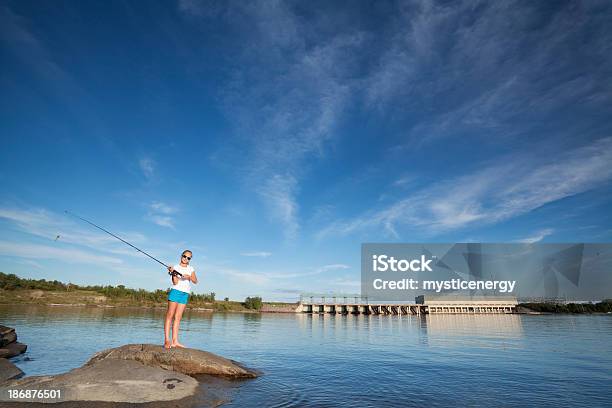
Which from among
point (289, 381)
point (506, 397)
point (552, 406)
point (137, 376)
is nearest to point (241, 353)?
point (289, 381)

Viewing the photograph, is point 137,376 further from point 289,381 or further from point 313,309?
point 313,309

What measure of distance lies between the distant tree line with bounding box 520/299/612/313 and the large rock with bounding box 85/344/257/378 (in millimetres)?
233191

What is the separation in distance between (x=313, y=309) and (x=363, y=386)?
174967 mm

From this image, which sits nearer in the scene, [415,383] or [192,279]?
[192,279]

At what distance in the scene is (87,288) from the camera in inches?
5394

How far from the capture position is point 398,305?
6875 inches

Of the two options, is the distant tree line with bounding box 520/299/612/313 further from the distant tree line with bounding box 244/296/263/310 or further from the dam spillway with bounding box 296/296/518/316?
the distant tree line with bounding box 244/296/263/310

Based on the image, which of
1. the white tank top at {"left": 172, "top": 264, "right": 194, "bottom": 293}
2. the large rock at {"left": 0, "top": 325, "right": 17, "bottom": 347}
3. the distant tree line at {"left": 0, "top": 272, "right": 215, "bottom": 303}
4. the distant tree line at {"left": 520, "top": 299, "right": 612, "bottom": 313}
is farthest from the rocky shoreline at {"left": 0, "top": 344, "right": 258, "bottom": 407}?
the distant tree line at {"left": 520, "top": 299, "right": 612, "bottom": 313}

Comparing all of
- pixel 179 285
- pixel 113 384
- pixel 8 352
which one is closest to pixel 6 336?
pixel 8 352

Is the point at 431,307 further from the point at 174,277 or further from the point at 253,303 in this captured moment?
the point at 174,277

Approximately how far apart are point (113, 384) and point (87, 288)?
520 ft

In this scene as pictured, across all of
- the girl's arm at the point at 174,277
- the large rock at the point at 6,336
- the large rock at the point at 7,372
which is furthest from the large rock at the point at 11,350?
the girl's arm at the point at 174,277

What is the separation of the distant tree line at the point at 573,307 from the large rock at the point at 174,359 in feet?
765

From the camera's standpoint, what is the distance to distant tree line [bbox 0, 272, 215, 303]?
362 feet
